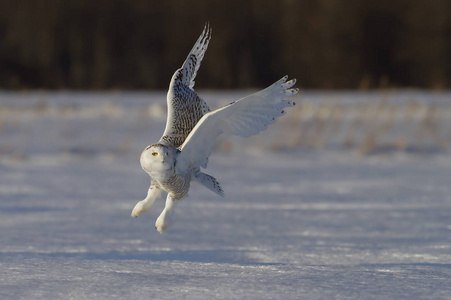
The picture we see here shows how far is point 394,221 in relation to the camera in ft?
12.5

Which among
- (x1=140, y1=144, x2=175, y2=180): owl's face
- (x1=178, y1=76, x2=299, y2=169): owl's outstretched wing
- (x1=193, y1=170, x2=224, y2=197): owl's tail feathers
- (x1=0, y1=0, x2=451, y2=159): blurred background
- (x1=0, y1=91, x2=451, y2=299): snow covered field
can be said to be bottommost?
(x1=0, y1=91, x2=451, y2=299): snow covered field

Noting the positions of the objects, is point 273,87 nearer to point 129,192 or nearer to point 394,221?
point 394,221

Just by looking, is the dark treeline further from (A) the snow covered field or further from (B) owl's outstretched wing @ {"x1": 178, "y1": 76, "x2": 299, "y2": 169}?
(B) owl's outstretched wing @ {"x1": 178, "y1": 76, "x2": 299, "y2": 169}

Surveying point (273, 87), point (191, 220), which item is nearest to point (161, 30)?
point (191, 220)

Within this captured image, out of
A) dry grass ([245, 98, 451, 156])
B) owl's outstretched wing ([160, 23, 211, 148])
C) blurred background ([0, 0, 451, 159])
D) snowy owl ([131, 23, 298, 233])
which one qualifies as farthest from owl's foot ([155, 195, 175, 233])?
blurred background ([0, 0, 451, 159])

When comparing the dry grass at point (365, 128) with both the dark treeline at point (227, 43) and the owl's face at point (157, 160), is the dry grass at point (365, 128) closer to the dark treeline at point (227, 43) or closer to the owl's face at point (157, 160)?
the dark treeline at point (227, 43)

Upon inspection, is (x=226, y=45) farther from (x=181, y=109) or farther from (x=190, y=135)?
(x=190, y=135)

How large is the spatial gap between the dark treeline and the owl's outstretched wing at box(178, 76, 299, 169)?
1077 cm

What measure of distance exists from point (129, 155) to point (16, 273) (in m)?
4.96

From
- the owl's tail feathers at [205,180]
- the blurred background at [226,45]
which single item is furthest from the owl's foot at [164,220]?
the blurred background at [226,45]

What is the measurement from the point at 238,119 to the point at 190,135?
0.19 metres

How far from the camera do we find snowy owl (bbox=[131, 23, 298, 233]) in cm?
222

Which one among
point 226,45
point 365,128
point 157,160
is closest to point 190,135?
point 157,160

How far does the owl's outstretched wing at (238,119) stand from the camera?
230 centimetres
